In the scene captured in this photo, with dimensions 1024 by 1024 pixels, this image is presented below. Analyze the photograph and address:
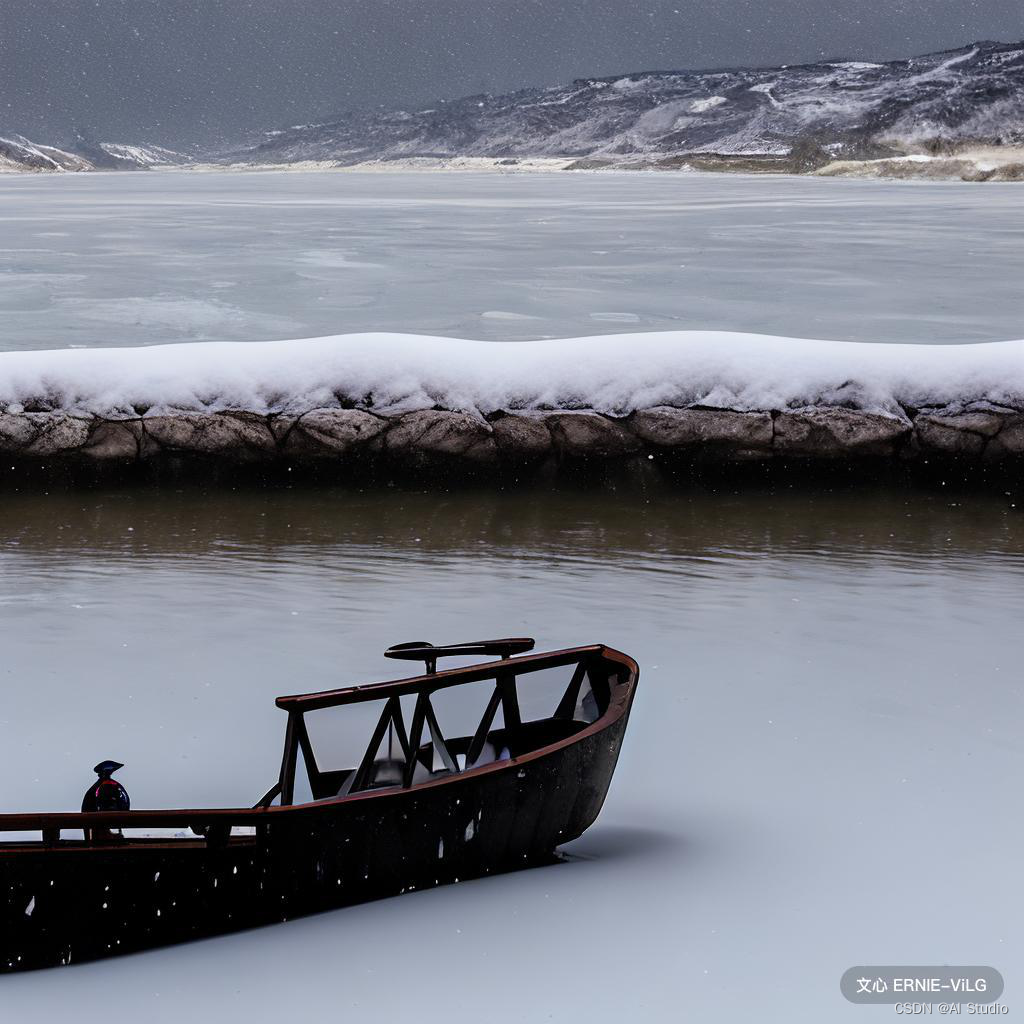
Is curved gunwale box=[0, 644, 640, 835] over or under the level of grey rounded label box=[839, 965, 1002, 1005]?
over

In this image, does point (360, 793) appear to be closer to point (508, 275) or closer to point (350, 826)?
point (350, 826)

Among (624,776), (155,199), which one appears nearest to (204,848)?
(624,776)

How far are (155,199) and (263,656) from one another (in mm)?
40197

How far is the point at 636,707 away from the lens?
505 centimetres

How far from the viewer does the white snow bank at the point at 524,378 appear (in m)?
8.97

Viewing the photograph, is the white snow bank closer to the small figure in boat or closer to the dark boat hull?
the dark boat hull

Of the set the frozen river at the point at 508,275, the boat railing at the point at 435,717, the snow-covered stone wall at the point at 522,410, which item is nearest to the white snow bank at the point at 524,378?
the snow-covered stone wall at the point at 522,410

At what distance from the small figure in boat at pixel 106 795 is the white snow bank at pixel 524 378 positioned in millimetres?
5744

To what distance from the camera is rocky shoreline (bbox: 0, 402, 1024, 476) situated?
29.1 ft

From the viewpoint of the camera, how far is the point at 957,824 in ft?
13.3

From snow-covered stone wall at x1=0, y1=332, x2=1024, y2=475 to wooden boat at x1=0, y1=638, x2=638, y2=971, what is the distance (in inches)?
195

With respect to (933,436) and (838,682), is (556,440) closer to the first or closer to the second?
(933,436)

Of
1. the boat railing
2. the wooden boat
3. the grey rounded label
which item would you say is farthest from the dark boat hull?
the grey rounded label

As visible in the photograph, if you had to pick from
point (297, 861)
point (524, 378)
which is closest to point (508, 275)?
point (524, 378)
